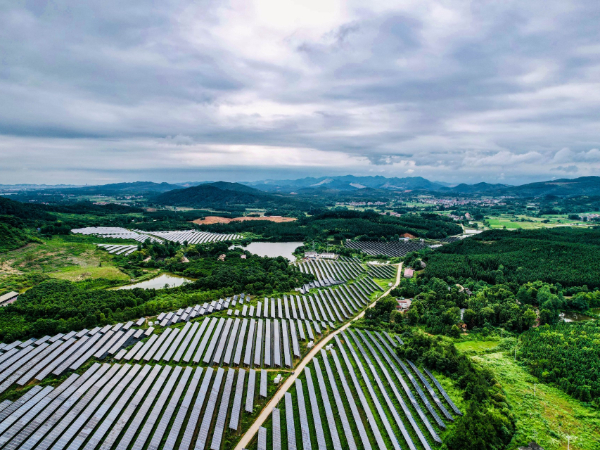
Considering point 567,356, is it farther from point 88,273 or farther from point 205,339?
point 88,273

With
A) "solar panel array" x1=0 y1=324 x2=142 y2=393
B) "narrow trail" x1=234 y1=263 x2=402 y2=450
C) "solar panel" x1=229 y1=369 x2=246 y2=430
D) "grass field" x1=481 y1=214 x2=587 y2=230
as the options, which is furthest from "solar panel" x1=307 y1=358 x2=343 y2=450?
"grass field" x1=481 y1=214 x2=587 y2=230

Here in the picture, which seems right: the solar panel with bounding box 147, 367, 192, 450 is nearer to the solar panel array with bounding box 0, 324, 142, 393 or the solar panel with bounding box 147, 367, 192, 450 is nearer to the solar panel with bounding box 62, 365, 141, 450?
the solar panel with bounding box 62, 365, 141, 450

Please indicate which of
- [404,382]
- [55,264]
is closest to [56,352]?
[404,382]

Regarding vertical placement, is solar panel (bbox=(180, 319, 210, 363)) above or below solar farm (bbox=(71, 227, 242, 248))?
below

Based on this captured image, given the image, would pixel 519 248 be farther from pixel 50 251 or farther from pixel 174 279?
pixel 50 251

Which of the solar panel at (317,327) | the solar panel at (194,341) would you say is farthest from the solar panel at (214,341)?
the solar panel at (317,327)

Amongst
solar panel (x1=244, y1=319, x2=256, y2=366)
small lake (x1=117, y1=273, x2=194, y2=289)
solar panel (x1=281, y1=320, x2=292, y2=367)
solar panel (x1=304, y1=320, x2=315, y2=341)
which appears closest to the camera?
solar panel (x1=244, y1=319, x2=256, y2=366)
